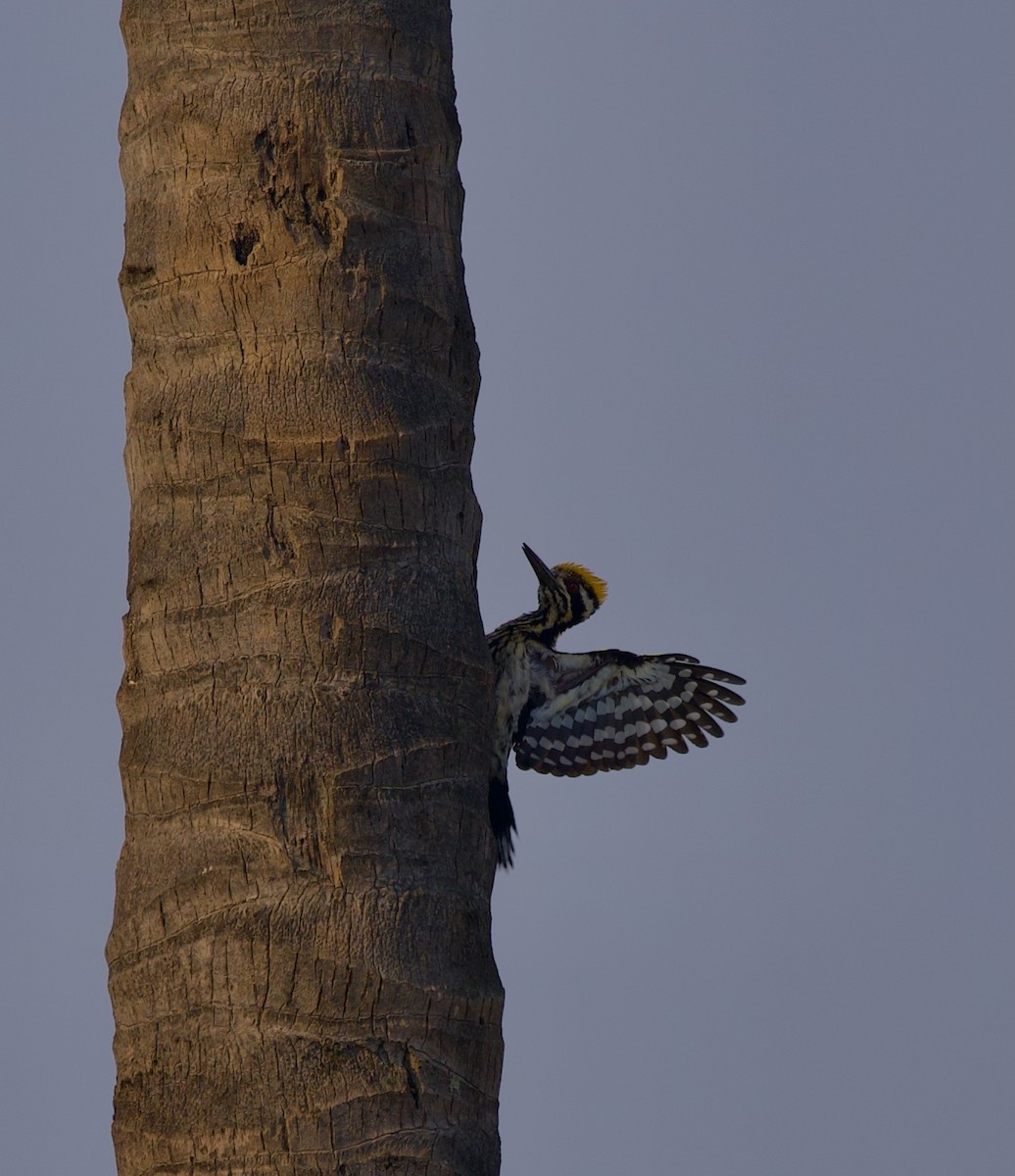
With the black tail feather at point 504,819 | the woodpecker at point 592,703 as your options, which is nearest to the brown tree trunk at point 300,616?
the black tail feather at point 504,819

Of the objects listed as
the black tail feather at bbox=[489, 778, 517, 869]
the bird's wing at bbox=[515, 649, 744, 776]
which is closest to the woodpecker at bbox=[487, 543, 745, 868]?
the bird's wing at bbox=[515, 649, 744, 776]

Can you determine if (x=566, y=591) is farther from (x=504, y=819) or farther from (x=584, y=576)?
(x=504, y=819)

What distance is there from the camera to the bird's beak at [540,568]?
7.93 metres

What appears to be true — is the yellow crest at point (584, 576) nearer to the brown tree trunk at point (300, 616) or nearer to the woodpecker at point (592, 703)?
the woodpecker at point (592, 703)

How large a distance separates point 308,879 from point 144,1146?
66 centimetres

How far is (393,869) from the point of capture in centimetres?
407

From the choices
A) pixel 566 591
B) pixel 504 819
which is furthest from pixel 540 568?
pixel 504 819

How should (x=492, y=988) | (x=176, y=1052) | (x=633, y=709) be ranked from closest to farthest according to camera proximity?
(x=176, y=1052) < (x=492, y=988) < (x=633, y=709)

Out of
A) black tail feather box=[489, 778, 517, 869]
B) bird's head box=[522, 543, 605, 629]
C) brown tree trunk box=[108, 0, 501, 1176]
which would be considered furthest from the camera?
bird's head box=[522, 543, 605, 629]

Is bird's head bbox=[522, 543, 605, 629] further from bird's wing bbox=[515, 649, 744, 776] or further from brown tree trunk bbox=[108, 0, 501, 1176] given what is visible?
brown tree trunk bbox=[108, 0, 501, 1176]

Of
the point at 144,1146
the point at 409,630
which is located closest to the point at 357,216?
the point at 409,630

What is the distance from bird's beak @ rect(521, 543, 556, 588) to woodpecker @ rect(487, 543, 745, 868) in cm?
20

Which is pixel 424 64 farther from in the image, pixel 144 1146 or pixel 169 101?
pixel 144 1146

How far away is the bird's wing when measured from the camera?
24.9 ft
